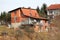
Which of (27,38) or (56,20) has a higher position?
(56,20)

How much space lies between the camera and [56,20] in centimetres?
1075

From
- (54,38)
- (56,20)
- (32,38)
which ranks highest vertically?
(56,20)

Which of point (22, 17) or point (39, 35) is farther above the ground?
point (22, 17)

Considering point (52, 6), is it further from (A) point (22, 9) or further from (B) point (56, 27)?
(B) point (56, 27)

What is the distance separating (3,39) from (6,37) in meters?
0.50

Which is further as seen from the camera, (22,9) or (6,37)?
(22,9)

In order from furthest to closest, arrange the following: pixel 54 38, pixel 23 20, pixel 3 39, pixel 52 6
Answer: pixel 52 6 < pixel 23 20 < pixel 3 39 < pixel 54 38

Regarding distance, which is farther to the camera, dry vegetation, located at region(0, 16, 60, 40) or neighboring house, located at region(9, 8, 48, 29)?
neighboring house, located at region(9, 8, 48, 29)

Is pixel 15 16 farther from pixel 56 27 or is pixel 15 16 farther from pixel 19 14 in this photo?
pixel 56 27

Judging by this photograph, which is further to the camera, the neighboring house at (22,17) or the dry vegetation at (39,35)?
the neighboring house at (22,17)

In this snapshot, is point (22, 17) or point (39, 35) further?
point (22, 17)

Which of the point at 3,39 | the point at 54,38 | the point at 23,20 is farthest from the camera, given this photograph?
the point at 23,20

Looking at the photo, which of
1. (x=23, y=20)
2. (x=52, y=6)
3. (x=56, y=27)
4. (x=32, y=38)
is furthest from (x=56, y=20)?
(x=52, y=6)

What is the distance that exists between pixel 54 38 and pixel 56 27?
0.61 m
